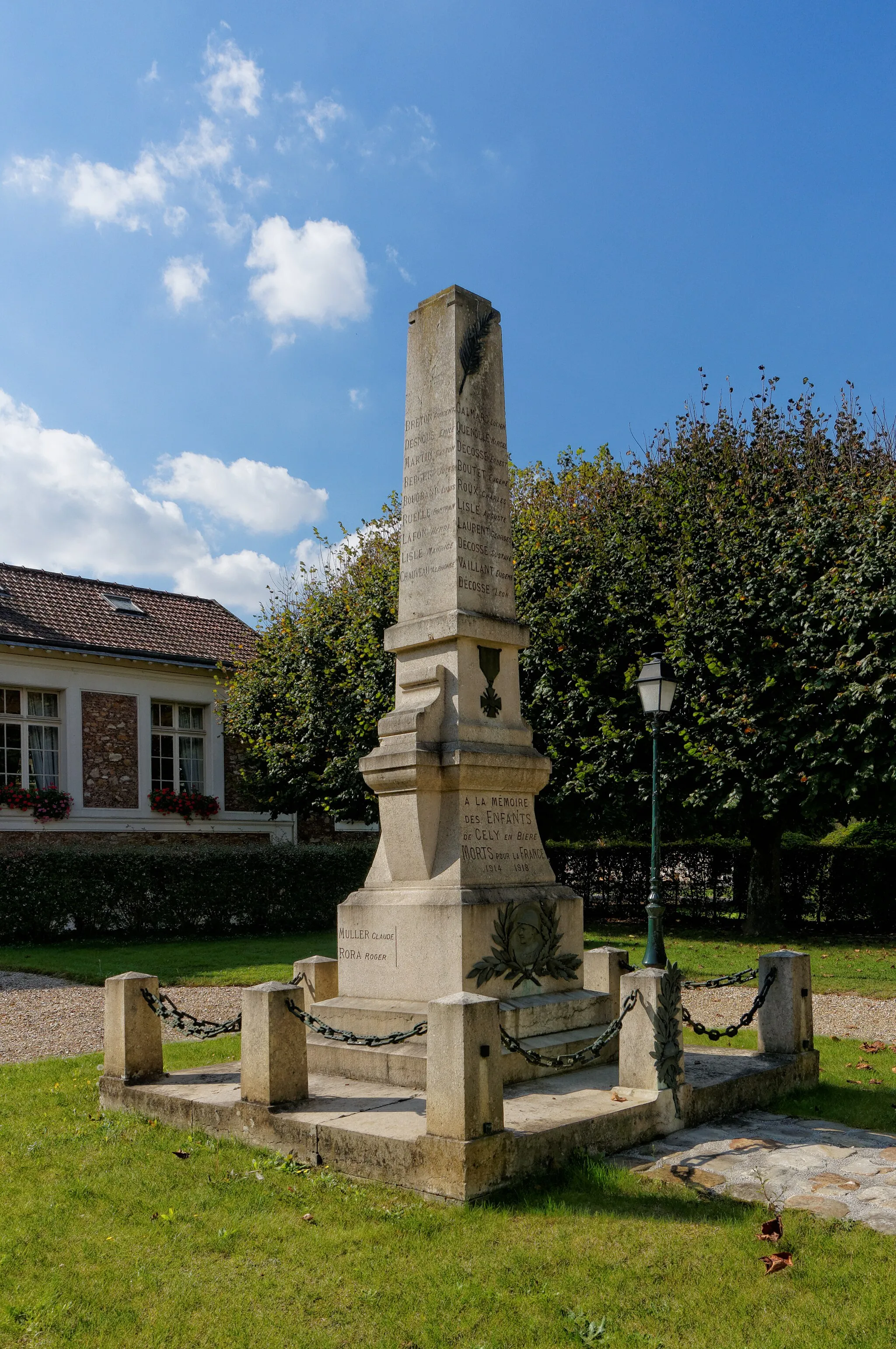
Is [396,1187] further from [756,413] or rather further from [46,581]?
[46,581]

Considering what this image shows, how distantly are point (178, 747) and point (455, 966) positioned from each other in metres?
18.2

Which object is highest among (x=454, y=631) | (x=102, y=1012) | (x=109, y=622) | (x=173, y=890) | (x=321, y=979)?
(x=109, y=622)

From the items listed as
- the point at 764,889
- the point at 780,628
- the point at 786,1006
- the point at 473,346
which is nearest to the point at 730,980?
Result: the point at 786,1006

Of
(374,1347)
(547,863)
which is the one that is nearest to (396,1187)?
(374,1347)

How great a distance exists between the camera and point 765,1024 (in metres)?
7.42

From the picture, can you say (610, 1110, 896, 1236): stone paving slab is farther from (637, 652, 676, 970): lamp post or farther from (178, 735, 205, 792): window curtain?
(178, 735, 205, 792): window curtain

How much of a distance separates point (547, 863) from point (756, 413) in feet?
43.1

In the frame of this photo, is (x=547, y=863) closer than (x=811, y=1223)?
No

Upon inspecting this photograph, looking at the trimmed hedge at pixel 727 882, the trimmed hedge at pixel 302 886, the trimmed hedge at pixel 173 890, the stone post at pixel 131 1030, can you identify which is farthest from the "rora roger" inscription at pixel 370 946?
the trimmed hedge at pixel 727 882

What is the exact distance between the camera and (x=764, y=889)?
1808 cm

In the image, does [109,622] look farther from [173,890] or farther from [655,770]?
[655,770]

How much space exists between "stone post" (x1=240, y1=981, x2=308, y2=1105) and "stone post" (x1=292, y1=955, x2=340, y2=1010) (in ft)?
5.79

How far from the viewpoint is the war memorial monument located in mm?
5922

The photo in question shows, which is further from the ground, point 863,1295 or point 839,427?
point 839,427
